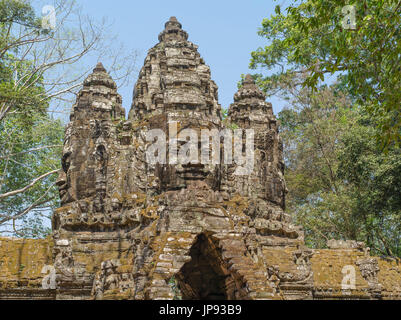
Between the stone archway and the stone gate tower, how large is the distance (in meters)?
0.03

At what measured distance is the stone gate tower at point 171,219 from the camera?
1116 cm

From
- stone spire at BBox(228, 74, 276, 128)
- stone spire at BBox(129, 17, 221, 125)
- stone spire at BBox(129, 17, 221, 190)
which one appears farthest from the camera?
stone spire at BBox(228, 74, 276, 128)

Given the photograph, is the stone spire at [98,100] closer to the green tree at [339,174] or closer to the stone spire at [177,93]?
the stone spire at [177,93]

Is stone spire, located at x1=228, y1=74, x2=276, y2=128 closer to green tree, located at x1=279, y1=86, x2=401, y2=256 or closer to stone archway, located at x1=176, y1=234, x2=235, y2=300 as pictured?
green tree, located at x1=279, y1=86, x2=401, y2=256

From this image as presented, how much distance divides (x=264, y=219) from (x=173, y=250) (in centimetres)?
545

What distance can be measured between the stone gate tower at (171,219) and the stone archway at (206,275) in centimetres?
3

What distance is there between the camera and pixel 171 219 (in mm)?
11219

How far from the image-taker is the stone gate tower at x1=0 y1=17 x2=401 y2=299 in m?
11.2

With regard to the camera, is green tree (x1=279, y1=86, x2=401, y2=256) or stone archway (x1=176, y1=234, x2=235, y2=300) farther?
green tree (x1=279, y1=86, x2=401, y2=256)

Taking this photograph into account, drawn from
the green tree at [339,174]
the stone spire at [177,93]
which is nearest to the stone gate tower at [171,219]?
the stone spire at [177,93]

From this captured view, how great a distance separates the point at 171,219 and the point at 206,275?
6.88 ft

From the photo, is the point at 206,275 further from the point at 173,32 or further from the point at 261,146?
the point at 173,32

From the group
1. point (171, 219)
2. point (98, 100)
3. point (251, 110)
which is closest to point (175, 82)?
point (98, 100)

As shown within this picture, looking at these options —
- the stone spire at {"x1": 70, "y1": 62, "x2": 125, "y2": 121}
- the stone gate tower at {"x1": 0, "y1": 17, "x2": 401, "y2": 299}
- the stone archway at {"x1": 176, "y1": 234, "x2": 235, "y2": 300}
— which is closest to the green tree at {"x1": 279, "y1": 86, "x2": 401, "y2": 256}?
the stone gate tower at {"x1": 0, "y1": 17, "x2": 401, "y2": 299}
